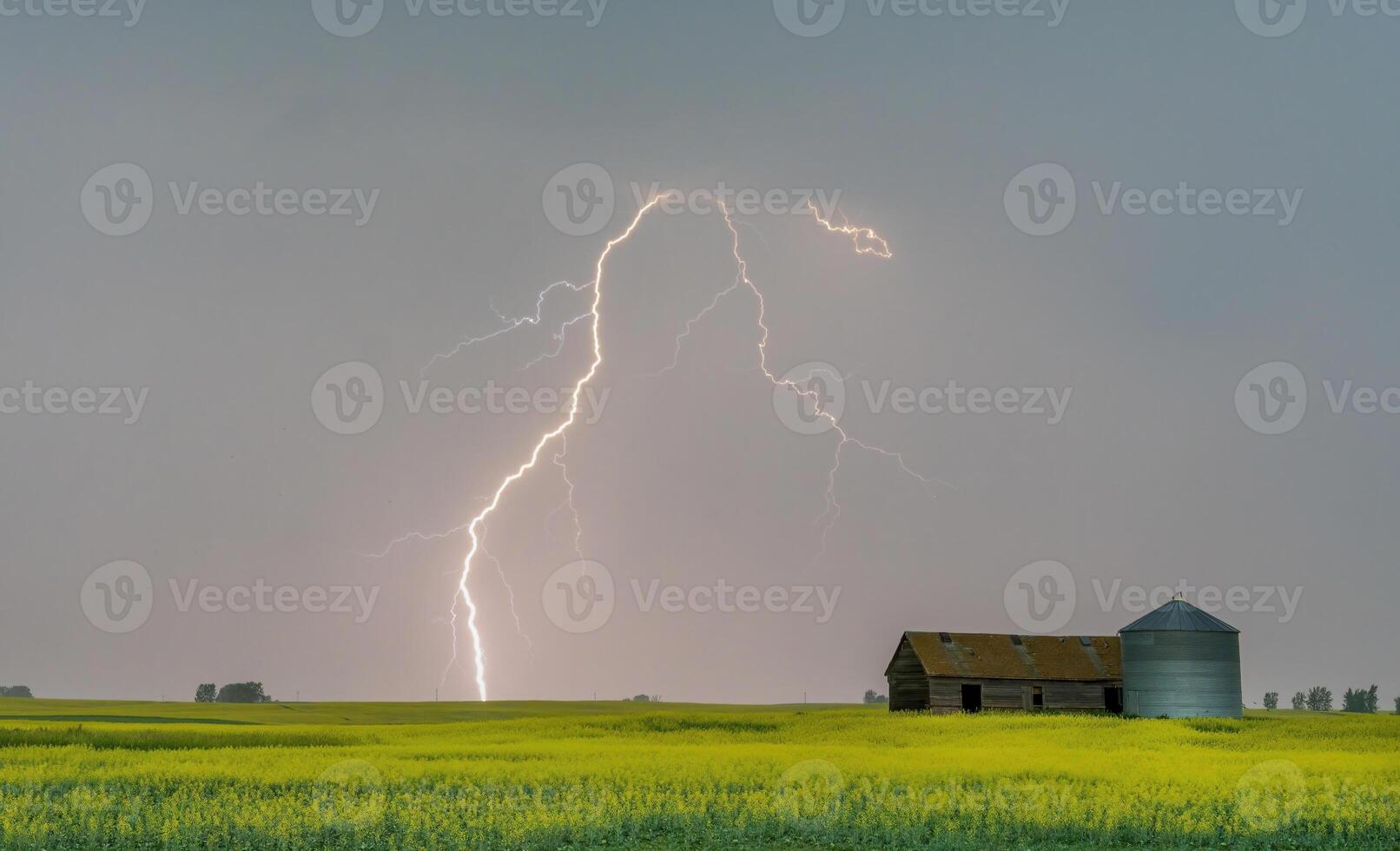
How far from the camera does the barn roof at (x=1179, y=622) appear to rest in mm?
68312

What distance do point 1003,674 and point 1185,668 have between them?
9743 mm

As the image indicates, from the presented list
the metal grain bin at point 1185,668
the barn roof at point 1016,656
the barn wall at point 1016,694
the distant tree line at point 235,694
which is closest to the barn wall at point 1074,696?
the barn wall at point 1016,694

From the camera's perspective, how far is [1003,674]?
73688mm

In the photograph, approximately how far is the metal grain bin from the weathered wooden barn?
4445 mm

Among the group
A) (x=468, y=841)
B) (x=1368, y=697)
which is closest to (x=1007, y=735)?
(x=468, y=841)

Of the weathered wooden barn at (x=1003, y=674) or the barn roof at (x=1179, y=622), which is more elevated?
the barn roof at (x=1179, y=622)

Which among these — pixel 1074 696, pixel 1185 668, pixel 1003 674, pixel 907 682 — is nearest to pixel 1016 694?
pixel 1003 674

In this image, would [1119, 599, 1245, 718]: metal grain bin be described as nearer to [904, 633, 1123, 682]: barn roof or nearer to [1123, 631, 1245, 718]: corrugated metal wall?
[1123, 631, 1245, 718]: corrugated metal wall

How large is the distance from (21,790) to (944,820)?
22003 mm

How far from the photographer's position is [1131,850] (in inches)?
1033

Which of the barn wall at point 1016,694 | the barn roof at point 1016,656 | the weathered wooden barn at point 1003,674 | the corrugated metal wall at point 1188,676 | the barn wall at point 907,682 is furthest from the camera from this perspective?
the barn wall at point 907,682

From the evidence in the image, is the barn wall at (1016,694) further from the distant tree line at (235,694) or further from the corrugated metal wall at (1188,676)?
the distant tree line at (235,694)

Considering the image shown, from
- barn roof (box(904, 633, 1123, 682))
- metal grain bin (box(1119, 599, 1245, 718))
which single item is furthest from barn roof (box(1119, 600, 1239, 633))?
barn roof (box(904, 633, 1123, 682))

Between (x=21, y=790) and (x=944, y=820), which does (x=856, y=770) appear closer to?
(x=944, y=820)
